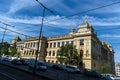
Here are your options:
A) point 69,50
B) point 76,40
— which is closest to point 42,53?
point 76,40

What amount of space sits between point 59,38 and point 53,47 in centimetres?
561

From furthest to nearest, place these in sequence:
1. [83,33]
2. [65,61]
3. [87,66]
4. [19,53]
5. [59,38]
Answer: [19,53]
[59,38]
[83,33]
[87,66]
[65,61]

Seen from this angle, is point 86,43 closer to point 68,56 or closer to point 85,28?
point 85,28

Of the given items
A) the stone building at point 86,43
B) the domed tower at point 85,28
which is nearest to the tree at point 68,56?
the stone building at point 86,43

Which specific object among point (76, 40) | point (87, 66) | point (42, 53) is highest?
point (76, 40)

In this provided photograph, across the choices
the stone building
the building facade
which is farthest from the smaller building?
the stone building

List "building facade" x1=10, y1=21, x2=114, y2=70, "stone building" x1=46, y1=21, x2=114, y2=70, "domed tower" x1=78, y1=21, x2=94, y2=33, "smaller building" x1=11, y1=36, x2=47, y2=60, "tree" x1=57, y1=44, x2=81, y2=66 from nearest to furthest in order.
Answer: "tree" x1=57, y1=44, x2=81, y2=66 → "stone building" x1=46, y1=21, x2=114, y2=70 → "building facade" x1=10, y1=21, x2=114, y2=70 → "domed tower" x1=78, y1=21, x2=94, y2=33 → "smaller building" x1=11, y1=36, x2=47, y2=60

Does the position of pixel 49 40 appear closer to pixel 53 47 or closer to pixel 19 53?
pixel 53 47

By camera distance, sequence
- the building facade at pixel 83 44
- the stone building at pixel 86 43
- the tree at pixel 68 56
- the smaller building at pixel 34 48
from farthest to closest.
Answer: the smaller building at pixel 34 48 → the building facade at pixel 83 44 → the stone building at pixel 86 43 → the tree at pixel 68 56

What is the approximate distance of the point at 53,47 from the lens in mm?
77688

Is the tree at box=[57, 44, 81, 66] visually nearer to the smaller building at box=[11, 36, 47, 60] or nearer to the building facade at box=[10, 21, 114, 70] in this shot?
the building facade at box=[10, 21, 114, 70]

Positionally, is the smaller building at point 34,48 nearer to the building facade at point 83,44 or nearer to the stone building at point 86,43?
the building facade at point 83,44

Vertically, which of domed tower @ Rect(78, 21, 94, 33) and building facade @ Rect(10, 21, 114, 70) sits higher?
domed tower @ Rect(78, 21, 94, 33)

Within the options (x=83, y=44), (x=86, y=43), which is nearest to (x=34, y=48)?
(x=83, y=44)
